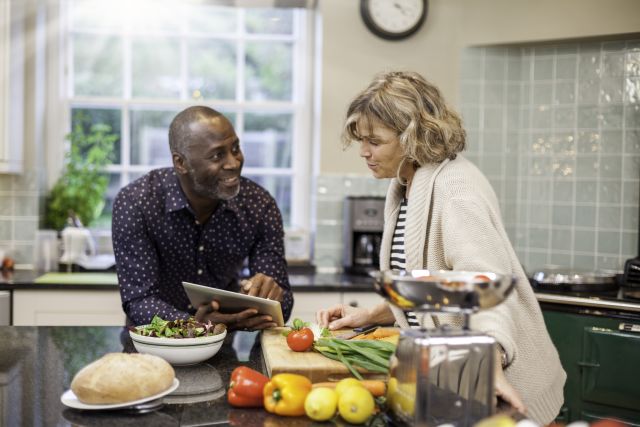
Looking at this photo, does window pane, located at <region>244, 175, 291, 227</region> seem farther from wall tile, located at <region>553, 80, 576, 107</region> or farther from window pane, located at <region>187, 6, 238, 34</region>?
wall tile, located at <region>553, 80, 576, 107</region>

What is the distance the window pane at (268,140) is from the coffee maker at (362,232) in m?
0.67

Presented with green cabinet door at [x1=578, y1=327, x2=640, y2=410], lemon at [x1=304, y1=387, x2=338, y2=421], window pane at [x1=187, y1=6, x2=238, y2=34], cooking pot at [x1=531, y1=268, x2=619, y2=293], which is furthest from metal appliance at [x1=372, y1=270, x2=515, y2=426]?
window pane at [x1=187, y1=6, x2=238, y2=34]

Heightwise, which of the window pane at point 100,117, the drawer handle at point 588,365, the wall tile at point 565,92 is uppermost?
the wall tile at point 565,92

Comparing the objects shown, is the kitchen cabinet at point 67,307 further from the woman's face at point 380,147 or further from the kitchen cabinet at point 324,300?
the woman's face at point 380,147

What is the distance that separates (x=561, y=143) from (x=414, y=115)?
237 cm

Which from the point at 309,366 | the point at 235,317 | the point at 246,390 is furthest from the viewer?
the point at 235,317

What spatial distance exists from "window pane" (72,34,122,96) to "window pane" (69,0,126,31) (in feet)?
0.21

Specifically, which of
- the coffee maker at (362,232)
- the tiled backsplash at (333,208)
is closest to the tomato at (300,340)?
the coffee maker at (362,232)

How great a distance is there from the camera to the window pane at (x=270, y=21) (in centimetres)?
459

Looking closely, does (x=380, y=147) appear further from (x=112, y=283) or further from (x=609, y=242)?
(x=609, y=242)

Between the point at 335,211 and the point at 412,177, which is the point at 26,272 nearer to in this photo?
the point at 335,211

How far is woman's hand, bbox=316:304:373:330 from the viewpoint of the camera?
2270 mm

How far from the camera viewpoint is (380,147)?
85.9 inches

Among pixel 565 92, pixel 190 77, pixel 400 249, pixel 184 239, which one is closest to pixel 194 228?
pixel 184 239
